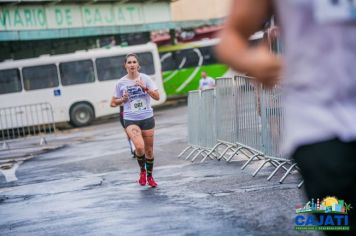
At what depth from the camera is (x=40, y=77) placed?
2900cm

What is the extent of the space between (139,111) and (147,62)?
20901 mm

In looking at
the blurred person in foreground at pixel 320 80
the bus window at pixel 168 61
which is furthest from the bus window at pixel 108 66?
the blurred person in foreground at pixel 320 80

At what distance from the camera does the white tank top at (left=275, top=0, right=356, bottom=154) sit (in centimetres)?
239

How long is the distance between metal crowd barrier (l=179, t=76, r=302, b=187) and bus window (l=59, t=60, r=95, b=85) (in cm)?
1577

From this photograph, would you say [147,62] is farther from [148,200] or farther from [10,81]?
[148,200]

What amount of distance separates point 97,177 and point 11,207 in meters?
2.56

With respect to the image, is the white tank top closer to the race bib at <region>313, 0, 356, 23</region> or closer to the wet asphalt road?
the race bib at <region>313, 0, 356, 23</region>

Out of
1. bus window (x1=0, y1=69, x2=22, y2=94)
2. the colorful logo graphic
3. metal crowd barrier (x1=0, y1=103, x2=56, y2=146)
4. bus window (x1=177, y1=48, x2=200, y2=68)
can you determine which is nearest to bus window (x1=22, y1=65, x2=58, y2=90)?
bus window (x1=0, y1=69, x2=22, y2=94)

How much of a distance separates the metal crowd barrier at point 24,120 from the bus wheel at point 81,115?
1.28 meters

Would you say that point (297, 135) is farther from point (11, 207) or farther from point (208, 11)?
point (208, 11)

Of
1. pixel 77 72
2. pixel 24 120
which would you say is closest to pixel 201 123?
pixel 24 120

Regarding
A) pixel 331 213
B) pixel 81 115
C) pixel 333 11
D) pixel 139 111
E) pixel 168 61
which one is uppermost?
pixel 333 11

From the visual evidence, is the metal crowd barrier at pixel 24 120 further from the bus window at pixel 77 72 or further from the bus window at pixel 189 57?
the bus window at pixel 189 57

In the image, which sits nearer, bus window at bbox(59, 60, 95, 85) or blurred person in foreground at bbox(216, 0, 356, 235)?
blurred person in foreground at bbox(216, 0, 356, 235)
